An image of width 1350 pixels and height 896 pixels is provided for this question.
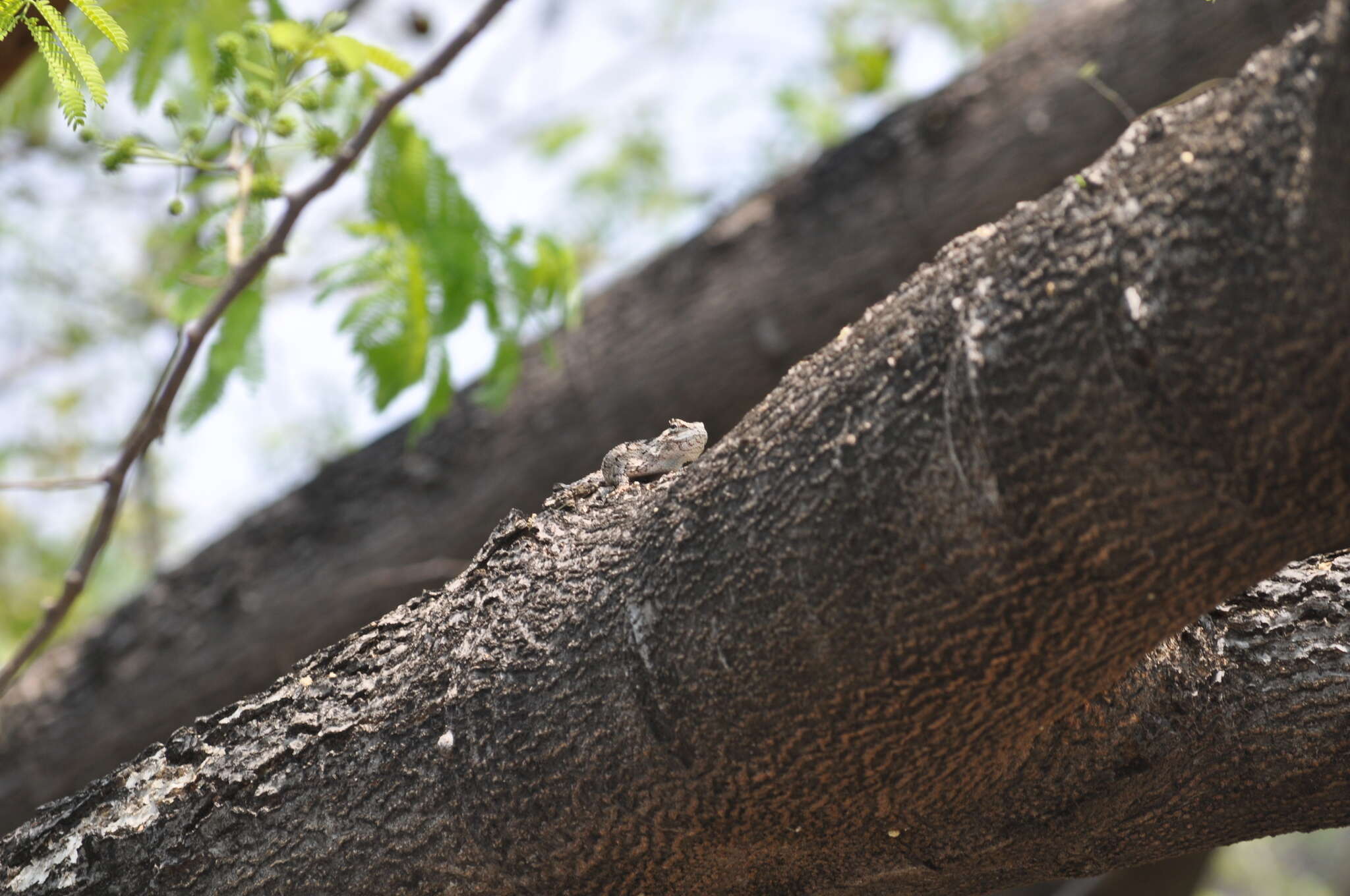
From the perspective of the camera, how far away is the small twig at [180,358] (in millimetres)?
2016

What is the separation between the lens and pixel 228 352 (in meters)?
2.88

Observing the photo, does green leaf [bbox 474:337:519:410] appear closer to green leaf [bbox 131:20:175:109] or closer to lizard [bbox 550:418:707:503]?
green leaf [bbox 131:20:175:109]

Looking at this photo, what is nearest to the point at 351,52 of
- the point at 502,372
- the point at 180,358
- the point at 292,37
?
the point at 292,37

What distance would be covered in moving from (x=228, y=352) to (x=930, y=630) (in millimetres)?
2264

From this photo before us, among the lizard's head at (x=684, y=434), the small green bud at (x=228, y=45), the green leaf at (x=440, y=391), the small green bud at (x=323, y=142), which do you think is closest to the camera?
the lizard's head at (x=684, y=434)

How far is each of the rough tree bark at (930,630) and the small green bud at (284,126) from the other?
1.04 m

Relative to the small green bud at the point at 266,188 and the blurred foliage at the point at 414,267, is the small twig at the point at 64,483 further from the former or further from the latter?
the blurred foliage at the point at 414,267

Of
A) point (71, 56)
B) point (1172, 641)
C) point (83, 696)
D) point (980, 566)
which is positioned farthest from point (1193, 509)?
point (83, 696)

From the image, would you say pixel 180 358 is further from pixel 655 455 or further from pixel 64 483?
pixel 655 455

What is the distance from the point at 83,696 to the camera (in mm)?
4727

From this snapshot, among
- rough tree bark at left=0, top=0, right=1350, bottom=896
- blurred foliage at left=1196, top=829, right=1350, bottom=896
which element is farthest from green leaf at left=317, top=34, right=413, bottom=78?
blurred foliage at left=1196, top=829, right=1350, bottom=896

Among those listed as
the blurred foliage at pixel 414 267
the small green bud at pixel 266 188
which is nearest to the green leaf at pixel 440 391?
the blurred foliage at pixel 414 267

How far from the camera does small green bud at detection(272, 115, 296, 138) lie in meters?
2.17

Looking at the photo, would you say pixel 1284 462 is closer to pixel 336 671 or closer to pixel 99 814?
pixel 336 671
